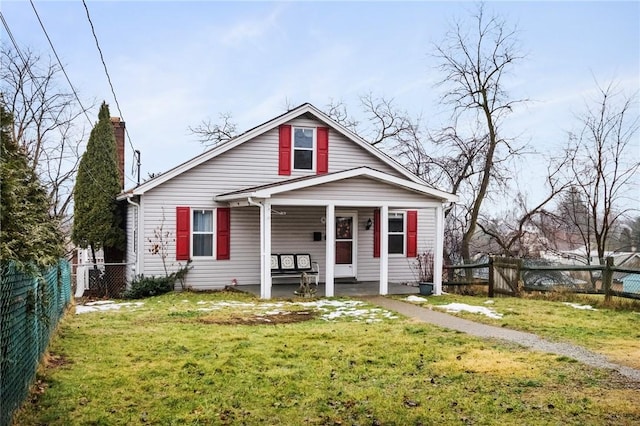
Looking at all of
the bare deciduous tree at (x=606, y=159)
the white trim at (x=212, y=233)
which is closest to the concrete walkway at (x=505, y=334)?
the white trim at (x=212, y=233)

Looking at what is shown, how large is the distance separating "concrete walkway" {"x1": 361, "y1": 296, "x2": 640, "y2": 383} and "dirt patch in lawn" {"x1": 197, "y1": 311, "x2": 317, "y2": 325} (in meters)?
2.18

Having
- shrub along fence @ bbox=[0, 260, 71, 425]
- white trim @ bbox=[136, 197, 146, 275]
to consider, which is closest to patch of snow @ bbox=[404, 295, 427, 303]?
white trim @ bbox=[136, 197, 146, 275]

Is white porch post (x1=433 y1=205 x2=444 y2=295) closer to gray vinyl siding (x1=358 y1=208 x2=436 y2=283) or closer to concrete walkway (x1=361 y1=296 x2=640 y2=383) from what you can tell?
concrete walkway (x1=361 y1=296 x2=640 y2=383)

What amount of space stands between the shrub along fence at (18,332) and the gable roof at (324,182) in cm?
703

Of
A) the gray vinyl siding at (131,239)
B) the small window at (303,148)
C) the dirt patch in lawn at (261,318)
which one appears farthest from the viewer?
the small window at (303,148)

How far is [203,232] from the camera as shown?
1591 centimetres

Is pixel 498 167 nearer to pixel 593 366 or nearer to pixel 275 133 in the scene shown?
pixel 275 133

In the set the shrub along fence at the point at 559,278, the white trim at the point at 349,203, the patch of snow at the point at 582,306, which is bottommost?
the patch of snow at the point at 582,306

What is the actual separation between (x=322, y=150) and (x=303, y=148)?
1.95 ft

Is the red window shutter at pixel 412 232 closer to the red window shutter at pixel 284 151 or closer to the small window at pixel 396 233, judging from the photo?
the small window at pixel 396 233

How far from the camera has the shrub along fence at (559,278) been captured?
1316cm

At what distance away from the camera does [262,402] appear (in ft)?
17.9

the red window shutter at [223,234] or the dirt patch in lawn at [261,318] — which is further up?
the red window shutter at [223,234]

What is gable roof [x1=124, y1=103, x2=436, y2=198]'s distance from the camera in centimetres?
1506
